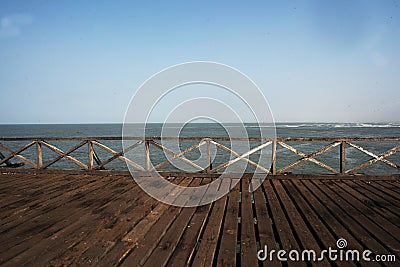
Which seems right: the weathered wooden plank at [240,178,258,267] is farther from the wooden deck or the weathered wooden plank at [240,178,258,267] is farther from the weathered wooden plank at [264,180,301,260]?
the weathered wooden plank at [264,180,301,260]

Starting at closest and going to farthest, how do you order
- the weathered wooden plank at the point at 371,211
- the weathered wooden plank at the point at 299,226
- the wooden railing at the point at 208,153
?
the weathered wooden plank at the point at 299,226, the weathered wooden plank at the point at 371,211, the wooden railing at the point at 208,153

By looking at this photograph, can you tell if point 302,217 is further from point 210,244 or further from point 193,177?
point 193,177

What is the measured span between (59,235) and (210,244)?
1861mm

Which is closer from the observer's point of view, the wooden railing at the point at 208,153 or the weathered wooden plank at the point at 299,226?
the weathered wooden plank at the point at 299,226

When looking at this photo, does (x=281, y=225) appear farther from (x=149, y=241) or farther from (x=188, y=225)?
(x=149, y=241)

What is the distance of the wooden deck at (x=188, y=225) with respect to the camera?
8.96ft

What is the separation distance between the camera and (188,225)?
348 cm

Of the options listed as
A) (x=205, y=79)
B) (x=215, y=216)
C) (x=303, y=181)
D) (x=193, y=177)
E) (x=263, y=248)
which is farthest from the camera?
(x=193, y=177)

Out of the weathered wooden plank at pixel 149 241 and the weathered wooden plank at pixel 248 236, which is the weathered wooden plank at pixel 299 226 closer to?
the weathered wooden plank at pixel 248 236

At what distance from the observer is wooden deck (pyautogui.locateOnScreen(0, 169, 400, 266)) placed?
273 cm

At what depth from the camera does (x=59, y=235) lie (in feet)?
10.7

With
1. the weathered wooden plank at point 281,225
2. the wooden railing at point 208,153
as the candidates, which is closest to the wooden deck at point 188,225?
the weathered wooden plank at point 281,225

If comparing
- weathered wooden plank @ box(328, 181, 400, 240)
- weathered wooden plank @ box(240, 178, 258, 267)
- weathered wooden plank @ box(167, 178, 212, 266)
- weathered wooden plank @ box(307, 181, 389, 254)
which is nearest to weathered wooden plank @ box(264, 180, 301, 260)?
weathered wooden plank @ box(240, 178, 258, 267)

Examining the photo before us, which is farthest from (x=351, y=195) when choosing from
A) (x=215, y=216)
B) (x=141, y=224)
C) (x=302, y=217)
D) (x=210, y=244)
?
(x=141, y=224)
